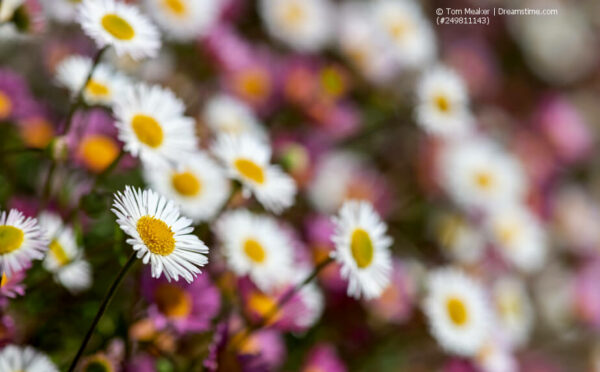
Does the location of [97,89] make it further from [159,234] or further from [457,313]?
[457,313]

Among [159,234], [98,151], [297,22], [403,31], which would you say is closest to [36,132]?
[98,151]

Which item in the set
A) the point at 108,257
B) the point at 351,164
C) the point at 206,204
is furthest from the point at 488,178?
the point at 108,257

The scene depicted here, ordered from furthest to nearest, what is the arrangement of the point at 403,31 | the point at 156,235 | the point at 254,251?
the point at 403,31, the point at 254,251, the point at 156,235

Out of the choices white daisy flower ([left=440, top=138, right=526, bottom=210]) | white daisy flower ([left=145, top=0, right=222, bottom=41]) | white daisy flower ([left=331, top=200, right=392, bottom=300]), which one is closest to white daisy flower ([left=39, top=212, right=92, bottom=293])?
white daisy flower ([left=331, top=200, right=392, bottom=300])

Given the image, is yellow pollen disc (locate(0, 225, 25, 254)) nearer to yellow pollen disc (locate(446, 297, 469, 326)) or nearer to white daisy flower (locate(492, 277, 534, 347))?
yellow pollen disc (locate(446, 297, 469, 326))

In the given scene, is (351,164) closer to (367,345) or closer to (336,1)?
(367,345)
